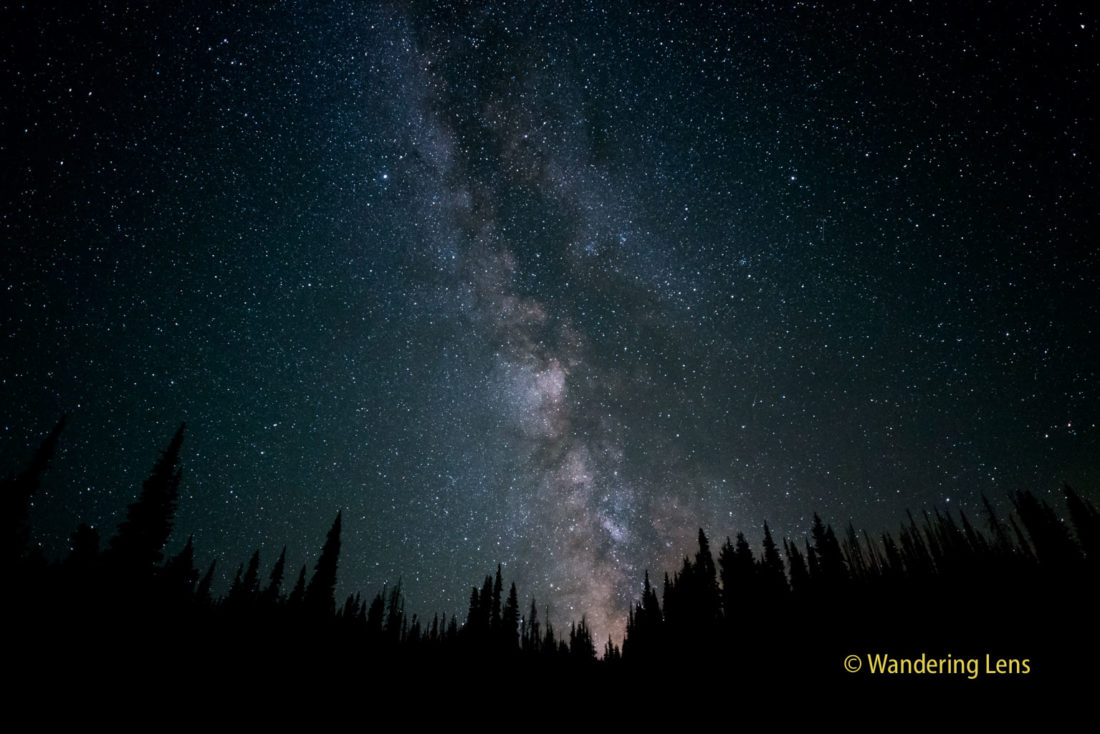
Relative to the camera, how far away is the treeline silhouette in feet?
87.3

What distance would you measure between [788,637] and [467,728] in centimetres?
2925

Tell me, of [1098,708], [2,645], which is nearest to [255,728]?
[2,645]

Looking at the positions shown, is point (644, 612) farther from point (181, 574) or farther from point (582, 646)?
point (181, 574)

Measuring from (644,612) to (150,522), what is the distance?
56682 mm

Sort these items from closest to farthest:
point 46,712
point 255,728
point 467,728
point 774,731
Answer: point 46,712
point 774,731
point 255,728
point 467,728

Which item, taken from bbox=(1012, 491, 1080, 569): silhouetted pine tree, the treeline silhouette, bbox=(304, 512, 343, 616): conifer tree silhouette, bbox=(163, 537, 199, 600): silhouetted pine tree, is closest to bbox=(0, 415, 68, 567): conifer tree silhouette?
the treeline silhouette

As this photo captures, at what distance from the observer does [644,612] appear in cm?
6012

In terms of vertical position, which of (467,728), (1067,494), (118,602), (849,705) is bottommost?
(467,728)

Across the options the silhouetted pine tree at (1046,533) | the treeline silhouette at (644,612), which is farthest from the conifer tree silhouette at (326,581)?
the silhouetted pine tree at (1046,533)

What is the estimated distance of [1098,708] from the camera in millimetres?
20562

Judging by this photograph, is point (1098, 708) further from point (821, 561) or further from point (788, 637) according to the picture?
point (821, 561)

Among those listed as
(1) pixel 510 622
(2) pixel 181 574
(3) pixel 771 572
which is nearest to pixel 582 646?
(1) pixel 510 622

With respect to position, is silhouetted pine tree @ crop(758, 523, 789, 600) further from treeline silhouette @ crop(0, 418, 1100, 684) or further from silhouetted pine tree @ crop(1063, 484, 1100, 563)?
silhouetted pine tree @ crop(1063, 484, 1100, 563)

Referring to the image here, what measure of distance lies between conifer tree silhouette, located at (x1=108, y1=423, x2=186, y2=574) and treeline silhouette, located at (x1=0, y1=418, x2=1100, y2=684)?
0.10 meters
